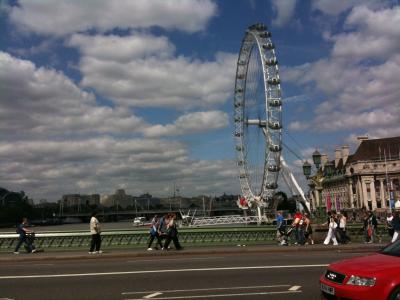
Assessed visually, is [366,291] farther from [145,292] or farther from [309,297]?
[145,292]

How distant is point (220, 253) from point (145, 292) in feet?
42.7

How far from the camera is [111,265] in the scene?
70.2ft

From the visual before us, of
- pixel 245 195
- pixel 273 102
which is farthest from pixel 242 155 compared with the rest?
pixel 273 102

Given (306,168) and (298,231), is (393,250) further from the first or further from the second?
(306,168)

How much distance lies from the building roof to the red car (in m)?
172

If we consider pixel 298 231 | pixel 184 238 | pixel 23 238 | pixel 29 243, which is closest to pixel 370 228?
pixel 298 231

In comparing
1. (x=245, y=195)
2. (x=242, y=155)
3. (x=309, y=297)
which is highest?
(x=242, y=155)

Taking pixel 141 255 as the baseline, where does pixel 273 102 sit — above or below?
above

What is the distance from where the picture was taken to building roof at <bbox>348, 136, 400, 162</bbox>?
173 m

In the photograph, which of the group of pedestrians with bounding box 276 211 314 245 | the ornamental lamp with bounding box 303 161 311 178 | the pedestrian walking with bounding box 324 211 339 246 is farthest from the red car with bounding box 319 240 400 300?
the ornamental lamp with bounding box 303 161 311 178

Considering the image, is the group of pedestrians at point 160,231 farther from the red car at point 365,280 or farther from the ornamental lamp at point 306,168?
the red car at point 365,280

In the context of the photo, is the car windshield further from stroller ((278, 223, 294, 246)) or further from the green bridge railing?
the green bridge railing

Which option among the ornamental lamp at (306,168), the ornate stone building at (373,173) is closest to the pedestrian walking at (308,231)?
Result: the ornamental lamp at (306,168)

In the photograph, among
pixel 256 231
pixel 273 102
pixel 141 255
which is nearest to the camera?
pixel 141 255
